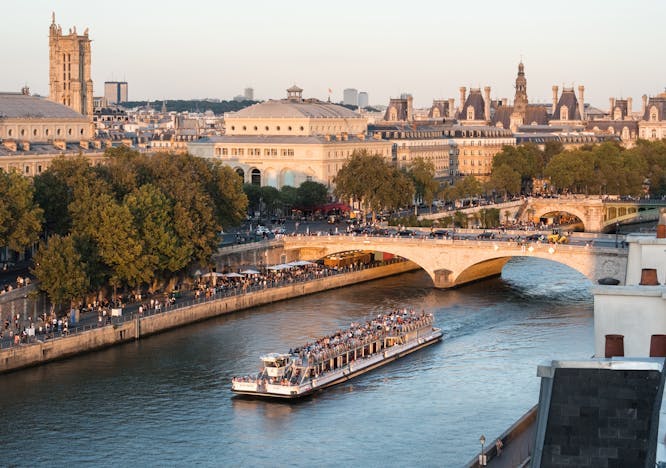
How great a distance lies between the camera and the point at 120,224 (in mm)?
58469

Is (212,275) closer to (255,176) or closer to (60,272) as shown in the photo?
(60,272)

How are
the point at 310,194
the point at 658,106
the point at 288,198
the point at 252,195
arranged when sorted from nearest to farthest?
the point at 252,195, the point at 288,198, the point at 310,194, the point at 658,106

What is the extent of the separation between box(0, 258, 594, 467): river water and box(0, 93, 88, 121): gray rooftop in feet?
105

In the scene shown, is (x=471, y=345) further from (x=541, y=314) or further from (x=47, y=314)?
(x=47, y=314)

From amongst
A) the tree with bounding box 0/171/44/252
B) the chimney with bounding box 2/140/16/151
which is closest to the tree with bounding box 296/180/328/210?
the chimney with bounding box 2/140/16/151

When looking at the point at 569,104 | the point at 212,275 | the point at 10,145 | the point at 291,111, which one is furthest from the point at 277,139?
the point at 569,104

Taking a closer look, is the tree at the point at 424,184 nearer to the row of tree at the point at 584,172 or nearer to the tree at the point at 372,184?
the tree at the point at 372,184

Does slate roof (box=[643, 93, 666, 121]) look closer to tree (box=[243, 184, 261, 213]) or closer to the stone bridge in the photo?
tree (box=[243, 184, 261, 213])

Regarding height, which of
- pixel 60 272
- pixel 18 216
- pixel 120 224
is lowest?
pixel 60 272

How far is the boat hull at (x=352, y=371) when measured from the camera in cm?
4425

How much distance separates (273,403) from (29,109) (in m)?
49.8

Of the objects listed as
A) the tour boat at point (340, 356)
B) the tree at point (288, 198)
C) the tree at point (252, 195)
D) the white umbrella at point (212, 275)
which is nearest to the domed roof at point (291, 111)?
the tree at point (288, 198)

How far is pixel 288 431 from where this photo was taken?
4025 centimetres

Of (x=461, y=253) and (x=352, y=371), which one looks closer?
(x=352, y=371)
